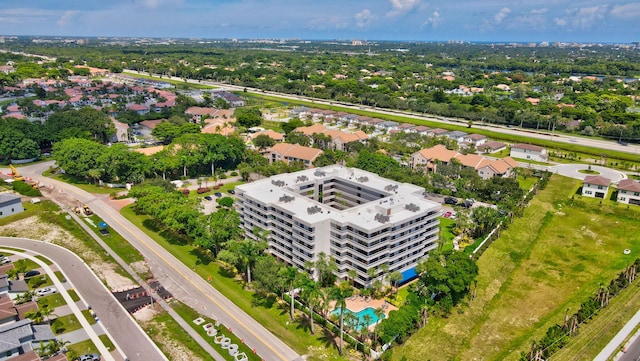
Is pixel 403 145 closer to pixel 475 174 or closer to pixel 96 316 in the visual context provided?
pixel 475 174

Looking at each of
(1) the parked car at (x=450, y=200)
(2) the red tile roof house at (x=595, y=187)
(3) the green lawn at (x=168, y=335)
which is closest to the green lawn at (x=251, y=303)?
(3) the green lawn at (x=168, y=335)

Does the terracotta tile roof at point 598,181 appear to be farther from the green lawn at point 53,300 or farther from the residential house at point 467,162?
the green lawn at point 53,300

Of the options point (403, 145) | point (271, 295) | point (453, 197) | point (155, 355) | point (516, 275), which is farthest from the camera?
point (403, 145)

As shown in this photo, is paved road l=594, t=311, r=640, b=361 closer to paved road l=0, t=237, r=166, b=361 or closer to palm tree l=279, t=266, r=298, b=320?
palm tree l=279, t=266, r=298, b=320

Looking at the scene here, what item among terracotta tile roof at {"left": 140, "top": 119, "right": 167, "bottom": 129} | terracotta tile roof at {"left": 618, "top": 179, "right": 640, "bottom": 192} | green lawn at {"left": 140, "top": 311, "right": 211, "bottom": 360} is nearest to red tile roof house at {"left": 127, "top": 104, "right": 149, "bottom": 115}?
terracotta tile roof at {"left": 140, "top": 119, "right": 167, "bottom": 129}

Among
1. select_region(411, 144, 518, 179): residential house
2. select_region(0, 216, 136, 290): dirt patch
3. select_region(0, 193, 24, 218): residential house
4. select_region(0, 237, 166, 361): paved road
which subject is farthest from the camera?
select_region(411, 144, 518, 179): residential house

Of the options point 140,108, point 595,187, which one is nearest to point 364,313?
point 595,187

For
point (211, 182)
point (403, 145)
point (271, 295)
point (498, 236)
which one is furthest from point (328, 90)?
point (271, 295)
